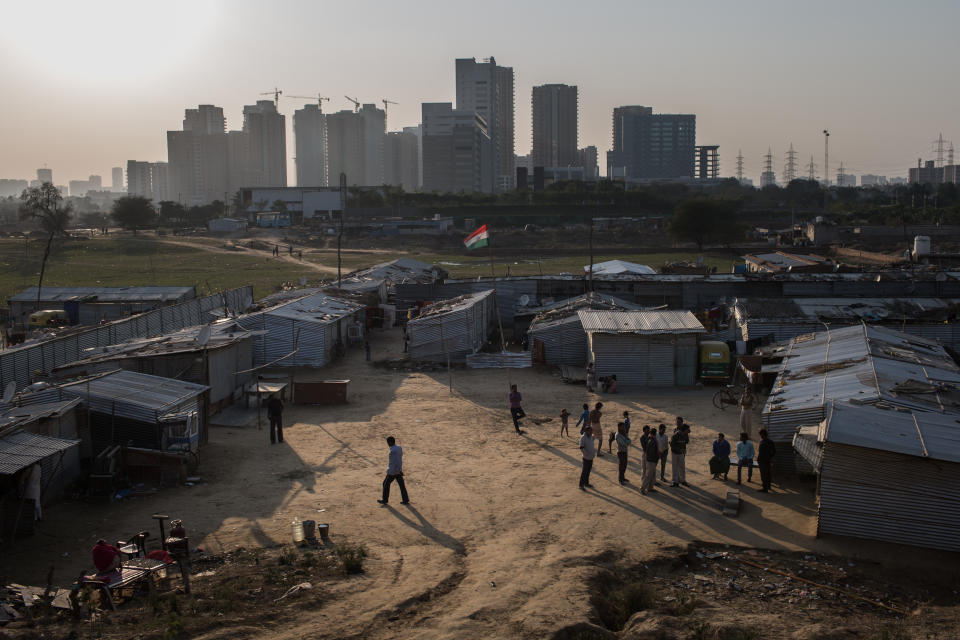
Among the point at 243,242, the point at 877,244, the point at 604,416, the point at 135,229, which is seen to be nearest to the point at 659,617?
the point at 604,416

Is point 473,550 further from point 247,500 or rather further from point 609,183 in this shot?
point 609,183

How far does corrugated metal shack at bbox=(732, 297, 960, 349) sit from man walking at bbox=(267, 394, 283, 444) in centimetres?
1610

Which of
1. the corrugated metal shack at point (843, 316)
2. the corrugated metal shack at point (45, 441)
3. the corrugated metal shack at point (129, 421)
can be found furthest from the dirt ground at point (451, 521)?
the corrugated metal shack at point (843, 316)

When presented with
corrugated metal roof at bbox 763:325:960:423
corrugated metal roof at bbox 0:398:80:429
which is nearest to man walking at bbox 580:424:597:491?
corrugated metal roof at bbox 763:325:960:423

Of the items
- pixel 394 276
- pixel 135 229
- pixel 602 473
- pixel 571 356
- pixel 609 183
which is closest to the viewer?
pixel 602 473

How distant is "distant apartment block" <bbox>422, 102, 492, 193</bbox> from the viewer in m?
186

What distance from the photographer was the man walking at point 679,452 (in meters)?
14.0

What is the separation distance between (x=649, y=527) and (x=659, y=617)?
3542mm

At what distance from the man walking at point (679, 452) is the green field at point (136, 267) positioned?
118ft

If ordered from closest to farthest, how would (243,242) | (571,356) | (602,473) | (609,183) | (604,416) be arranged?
(602,473) → (604,416) → (571,356) → (243,242) → (609,183)

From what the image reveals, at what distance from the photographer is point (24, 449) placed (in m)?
12.3

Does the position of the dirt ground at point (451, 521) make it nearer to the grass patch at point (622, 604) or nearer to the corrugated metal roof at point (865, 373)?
the grass patch at point (622, 604)

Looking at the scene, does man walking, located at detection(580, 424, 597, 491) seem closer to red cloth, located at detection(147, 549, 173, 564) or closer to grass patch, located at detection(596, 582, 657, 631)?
grass patch, located at detection(596, 582, 657, 631)

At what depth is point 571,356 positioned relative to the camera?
25906 millimetres
